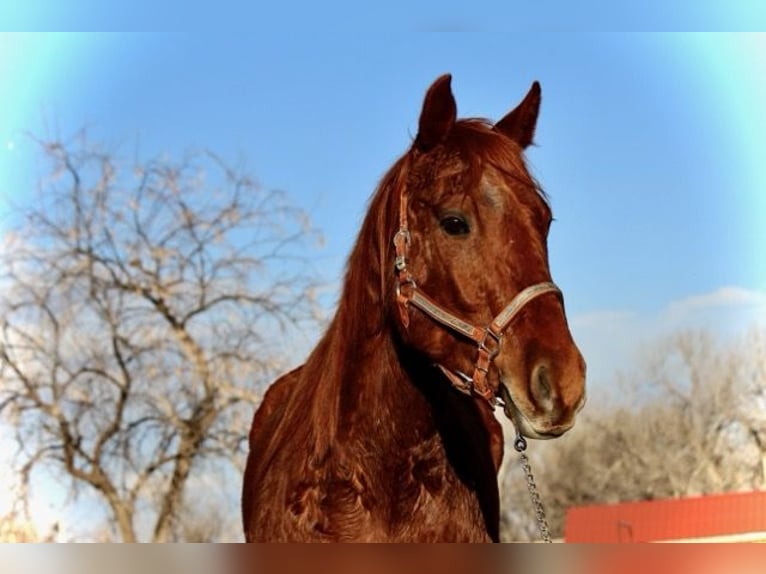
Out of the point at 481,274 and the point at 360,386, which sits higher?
the point at 481,274

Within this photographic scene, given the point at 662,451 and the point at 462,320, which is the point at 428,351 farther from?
the point at 662,451

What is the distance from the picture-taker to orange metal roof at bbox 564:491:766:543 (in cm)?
1722

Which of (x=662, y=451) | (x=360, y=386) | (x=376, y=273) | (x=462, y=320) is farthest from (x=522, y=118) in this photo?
(x=662, y=451)

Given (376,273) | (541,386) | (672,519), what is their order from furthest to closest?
1. (672,519)
2. (376,273)
3. (541,386)

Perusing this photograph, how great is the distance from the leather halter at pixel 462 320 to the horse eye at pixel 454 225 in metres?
0.16

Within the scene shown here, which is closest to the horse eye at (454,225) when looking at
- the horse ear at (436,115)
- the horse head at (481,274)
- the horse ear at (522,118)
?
the horse head at (481,274)

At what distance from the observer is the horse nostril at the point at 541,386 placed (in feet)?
9.38

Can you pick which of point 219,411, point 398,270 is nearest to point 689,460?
point 219,411

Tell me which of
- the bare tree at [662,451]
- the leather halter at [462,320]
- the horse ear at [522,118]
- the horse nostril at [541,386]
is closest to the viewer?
the horse nostril at [541,386]

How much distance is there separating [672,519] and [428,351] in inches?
632

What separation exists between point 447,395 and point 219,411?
8.28 metres

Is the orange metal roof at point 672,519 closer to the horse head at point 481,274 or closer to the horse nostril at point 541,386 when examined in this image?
the horse head at point 481,274

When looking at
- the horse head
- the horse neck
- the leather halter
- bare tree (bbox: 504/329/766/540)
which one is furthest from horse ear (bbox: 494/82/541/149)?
bare tree (bbox: 504/329/766/540)

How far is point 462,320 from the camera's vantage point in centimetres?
315
